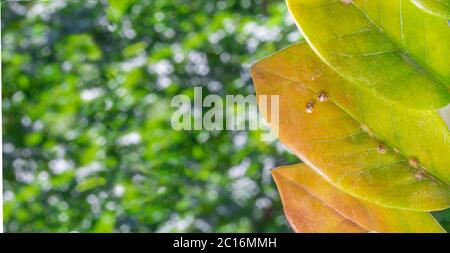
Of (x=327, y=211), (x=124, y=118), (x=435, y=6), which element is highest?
(x=435, y=6)

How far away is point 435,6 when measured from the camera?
26 centimetres

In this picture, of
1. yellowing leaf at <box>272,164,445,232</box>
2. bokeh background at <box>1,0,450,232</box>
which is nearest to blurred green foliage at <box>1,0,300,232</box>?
bokeh background at <box>1,0,450,232</box>

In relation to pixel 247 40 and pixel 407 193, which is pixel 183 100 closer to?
pixel 247 40

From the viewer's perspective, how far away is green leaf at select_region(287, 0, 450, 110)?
0.92 feet

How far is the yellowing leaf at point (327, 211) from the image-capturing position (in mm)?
313

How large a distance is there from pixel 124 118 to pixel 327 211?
1.96 m

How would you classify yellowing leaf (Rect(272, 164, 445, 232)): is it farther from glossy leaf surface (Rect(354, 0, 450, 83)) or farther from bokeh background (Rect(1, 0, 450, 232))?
bokeh background (Rect(1, 0, 450, 232))

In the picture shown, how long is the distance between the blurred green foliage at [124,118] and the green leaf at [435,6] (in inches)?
73.5

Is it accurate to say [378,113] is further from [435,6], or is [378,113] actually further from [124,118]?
[124,118]

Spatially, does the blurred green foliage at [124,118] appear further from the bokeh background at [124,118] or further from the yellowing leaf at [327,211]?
the yellowing leaf at [327,211]

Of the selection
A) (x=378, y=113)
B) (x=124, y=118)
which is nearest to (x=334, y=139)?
(x=378, y=113)

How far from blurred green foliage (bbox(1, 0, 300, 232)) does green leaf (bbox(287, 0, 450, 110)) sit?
6.04 feet

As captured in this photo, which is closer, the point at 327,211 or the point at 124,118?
the point at 327,211

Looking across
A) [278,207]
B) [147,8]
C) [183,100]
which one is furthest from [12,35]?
[278,207]
